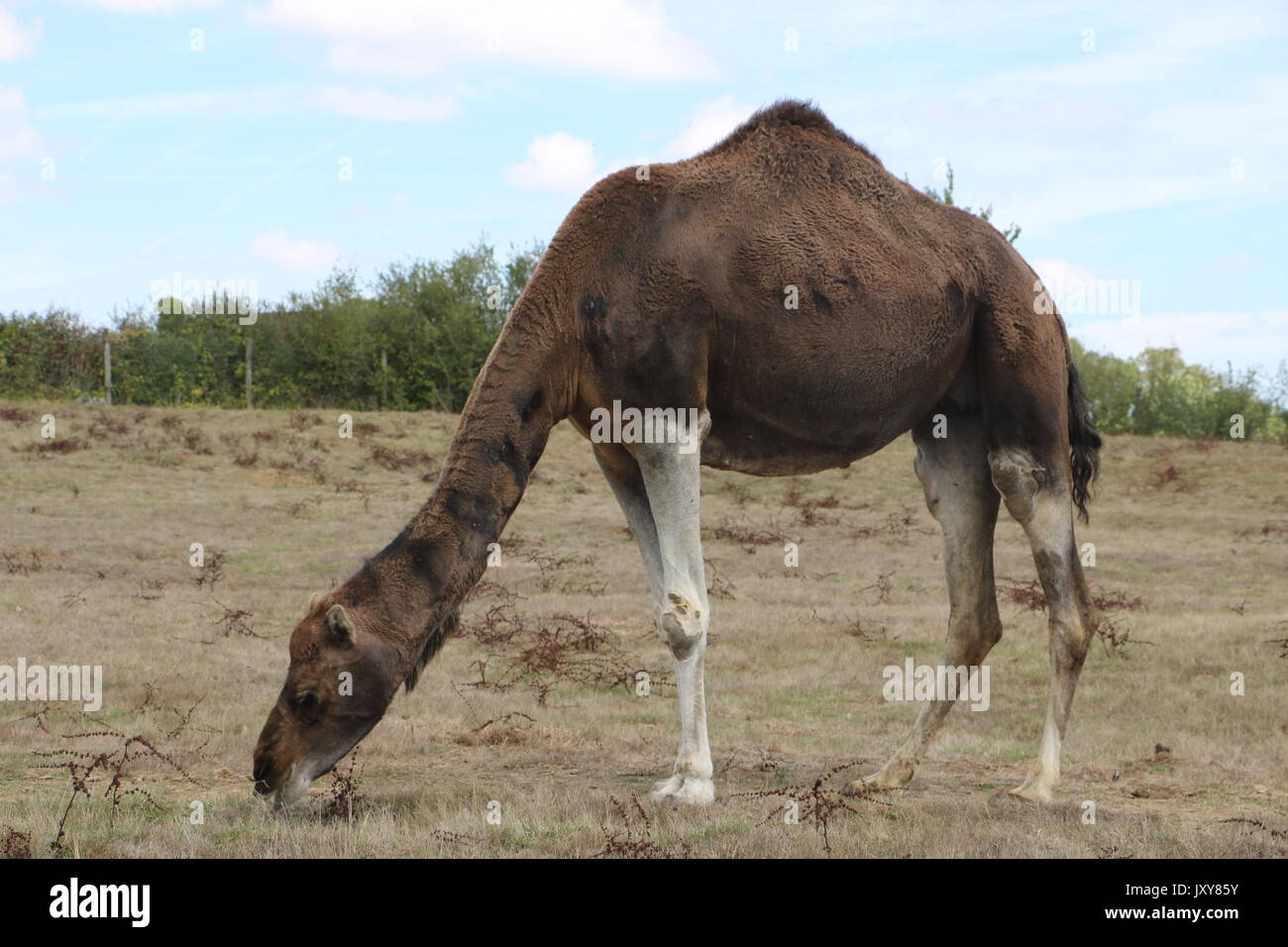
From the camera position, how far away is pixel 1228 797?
25.0 ft

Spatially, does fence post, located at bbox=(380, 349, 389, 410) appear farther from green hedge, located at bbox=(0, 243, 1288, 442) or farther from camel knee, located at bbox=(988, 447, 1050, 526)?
camel knee, located at bbox=(988, 447, 1050, 526)

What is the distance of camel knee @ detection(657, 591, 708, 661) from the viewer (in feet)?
21.6

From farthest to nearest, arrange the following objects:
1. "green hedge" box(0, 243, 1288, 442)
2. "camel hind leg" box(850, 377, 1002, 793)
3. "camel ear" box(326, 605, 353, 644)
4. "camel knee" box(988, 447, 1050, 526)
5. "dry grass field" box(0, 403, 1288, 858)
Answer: "green hedge" box(0, 243, 1288, 442)
"camel hind leg" box(850, 377, 1002, 793)
"camel knee" box(988, 447, 1050, 526)
"dry grass field" box(0, 403, 1288, 858)
"camel ear" box(326, 605, 353, 644)

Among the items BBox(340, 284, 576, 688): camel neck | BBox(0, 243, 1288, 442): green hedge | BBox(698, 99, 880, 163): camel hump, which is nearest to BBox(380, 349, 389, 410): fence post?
BBox(0, 243, 1288, 442): green hedge

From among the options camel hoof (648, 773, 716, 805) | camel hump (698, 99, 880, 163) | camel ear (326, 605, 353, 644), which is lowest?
camel hoof (648, 773, 716, 805)

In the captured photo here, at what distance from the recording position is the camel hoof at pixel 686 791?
6598mm

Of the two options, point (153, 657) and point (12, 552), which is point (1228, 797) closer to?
point (153, 657)

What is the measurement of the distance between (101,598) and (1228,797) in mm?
12012

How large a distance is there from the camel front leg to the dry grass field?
234 mm

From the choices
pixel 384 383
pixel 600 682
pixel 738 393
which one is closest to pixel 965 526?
pixel 738 393

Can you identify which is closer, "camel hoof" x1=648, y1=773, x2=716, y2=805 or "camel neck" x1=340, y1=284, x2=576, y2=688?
"camel neck" x1=340, y1=284, x2=576, y2=688

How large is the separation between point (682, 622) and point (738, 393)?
49.3 inches

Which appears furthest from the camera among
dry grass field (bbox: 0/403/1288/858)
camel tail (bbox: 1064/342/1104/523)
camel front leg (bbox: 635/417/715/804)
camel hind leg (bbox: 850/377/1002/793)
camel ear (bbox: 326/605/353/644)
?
camel tail (bbox: 1064/342/1104/523)

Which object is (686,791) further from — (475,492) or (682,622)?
(475,492)
